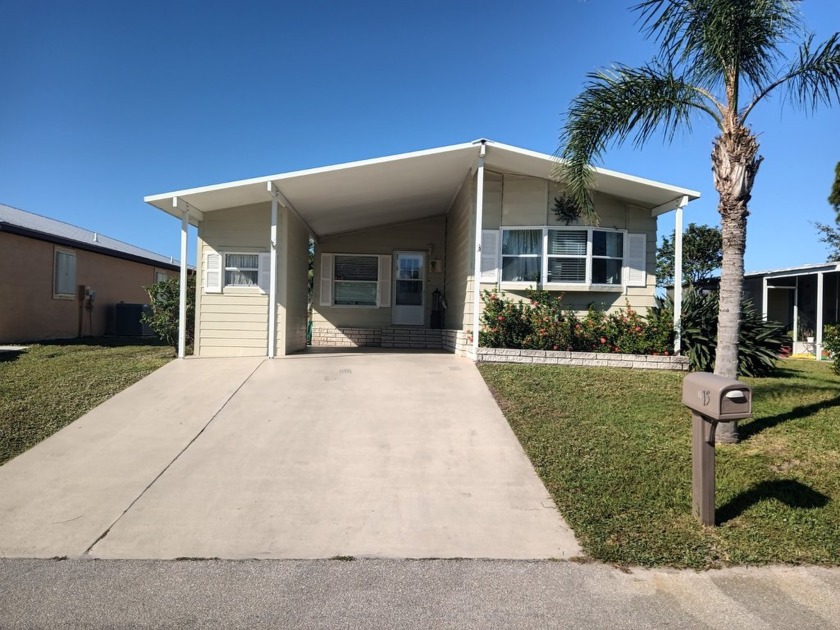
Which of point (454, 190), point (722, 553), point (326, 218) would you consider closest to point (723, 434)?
point (722, 553)

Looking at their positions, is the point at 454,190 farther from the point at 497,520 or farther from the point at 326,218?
the point at 497,520

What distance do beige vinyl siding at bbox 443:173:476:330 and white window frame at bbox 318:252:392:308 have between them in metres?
1.65

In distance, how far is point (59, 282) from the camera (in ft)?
50.4

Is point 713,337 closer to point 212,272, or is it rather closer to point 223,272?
point 223,272

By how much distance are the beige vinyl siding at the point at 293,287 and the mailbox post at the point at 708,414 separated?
8306 millimetres

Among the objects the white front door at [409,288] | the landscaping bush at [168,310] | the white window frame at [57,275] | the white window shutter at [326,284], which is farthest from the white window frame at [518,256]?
→ the white window frame at [57,275]

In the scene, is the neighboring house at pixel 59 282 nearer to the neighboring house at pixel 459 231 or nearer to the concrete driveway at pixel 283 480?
the neighboring house at pixel 459 231

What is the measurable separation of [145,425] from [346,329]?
8.64m

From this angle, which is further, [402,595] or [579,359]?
[579,359]

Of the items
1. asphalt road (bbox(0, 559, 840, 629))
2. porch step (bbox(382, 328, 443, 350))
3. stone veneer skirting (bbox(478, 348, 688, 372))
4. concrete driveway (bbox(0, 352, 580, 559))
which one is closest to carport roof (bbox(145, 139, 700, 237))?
stone veneer skirting (bbox(478, 348, 688, 372))

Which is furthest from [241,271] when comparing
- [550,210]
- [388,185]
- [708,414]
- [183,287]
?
[708,414]

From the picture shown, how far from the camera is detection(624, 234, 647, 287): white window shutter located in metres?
11.2

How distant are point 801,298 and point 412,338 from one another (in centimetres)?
1337

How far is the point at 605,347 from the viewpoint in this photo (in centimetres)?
996
